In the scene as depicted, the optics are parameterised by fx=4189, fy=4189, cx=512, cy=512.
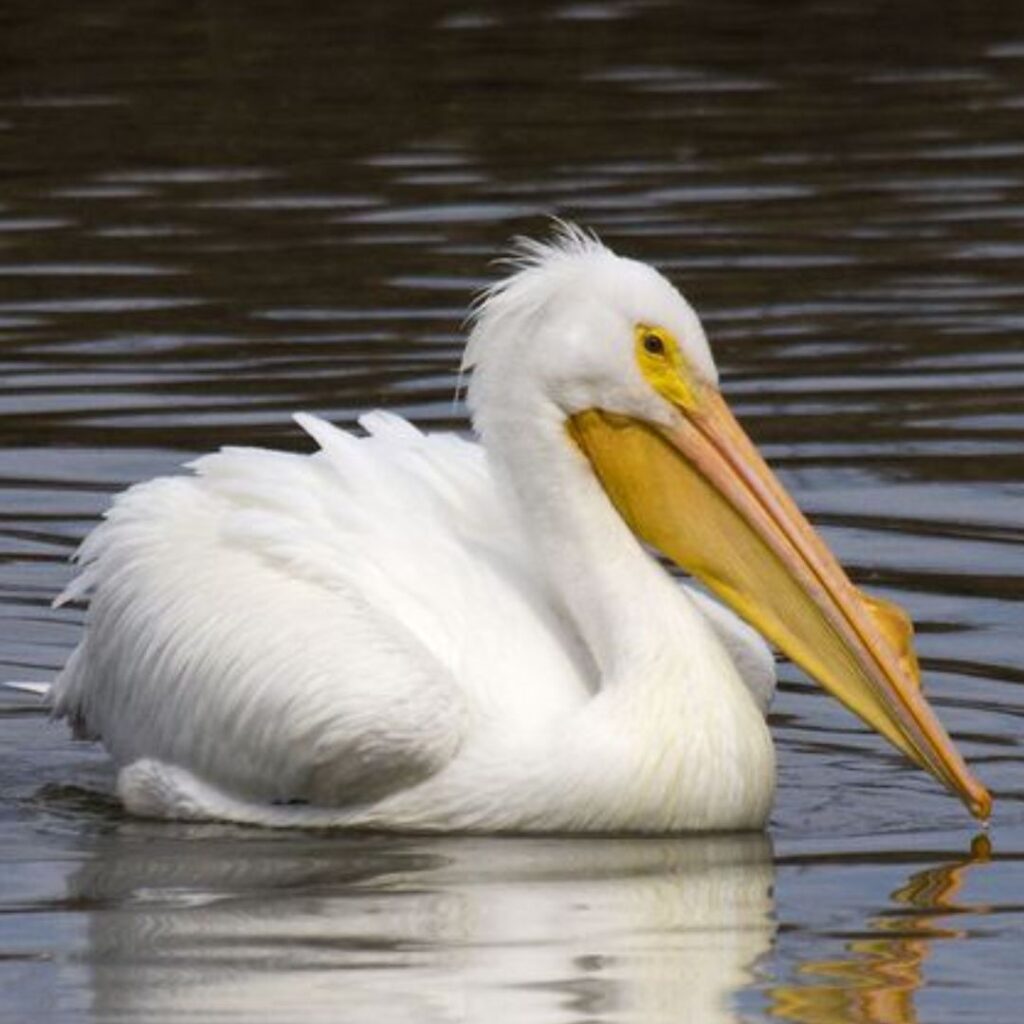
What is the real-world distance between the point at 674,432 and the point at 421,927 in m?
1.22

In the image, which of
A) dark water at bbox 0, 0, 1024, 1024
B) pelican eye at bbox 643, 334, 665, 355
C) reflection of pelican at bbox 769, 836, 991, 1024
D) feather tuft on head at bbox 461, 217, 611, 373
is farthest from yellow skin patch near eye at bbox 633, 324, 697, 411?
reflection of pelican at bbox 769, 836, 991, 1024

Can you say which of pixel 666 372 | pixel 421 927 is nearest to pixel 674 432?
pixel 666 372

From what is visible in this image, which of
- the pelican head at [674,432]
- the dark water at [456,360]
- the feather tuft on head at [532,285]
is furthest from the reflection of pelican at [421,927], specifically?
the feather tuft on head at [532,285]

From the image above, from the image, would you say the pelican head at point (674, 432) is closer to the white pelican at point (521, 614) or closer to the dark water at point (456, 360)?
the white pelican at point (521, 614)

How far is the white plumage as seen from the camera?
7.04 metres

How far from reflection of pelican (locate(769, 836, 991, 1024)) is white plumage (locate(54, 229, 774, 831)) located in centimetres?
53

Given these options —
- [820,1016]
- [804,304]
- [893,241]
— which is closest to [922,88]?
[893,241]

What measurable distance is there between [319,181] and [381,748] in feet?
25.1

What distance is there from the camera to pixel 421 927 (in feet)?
21.4

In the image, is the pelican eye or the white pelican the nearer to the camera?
the white pelican

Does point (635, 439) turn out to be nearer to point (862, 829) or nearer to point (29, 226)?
point (862, 829)

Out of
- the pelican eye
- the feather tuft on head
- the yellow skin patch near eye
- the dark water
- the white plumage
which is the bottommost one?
the dark water

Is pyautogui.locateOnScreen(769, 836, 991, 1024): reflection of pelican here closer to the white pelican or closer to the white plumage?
the white pelican

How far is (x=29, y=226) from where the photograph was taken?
1365 centimetres
